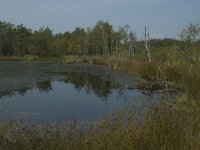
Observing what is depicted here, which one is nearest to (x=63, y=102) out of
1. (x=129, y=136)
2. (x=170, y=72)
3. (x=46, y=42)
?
(x=170, y=72)

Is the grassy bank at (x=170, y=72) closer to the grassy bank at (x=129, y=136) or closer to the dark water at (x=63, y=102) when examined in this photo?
the dark water at (x=63, y=102)

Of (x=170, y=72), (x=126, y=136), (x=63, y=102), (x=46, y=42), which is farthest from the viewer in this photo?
(x=46, y=42)

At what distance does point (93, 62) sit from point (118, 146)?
175 feet

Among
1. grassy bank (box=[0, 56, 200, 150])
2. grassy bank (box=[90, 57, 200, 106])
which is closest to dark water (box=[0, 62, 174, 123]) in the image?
grassy bank (box=[90, 57, 200, 106])

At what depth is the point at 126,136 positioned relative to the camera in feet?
17.6

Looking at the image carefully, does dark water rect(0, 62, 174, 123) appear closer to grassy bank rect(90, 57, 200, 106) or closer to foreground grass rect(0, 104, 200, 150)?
grassy bank rect(90, 57, 200, 106)

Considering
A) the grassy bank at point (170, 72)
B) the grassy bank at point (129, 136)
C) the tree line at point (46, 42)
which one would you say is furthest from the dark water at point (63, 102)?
the tree line at point (46, 42)

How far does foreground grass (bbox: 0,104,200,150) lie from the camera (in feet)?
17.1

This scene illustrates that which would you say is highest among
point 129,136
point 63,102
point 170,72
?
point 129,136

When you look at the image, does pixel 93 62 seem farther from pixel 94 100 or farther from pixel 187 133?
pixel 187 133

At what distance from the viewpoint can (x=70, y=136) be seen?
5824mm

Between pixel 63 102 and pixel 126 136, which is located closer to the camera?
pixel 126 136

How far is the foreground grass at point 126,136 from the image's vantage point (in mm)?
5223

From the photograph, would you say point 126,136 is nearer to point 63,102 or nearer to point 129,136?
point 129,136
